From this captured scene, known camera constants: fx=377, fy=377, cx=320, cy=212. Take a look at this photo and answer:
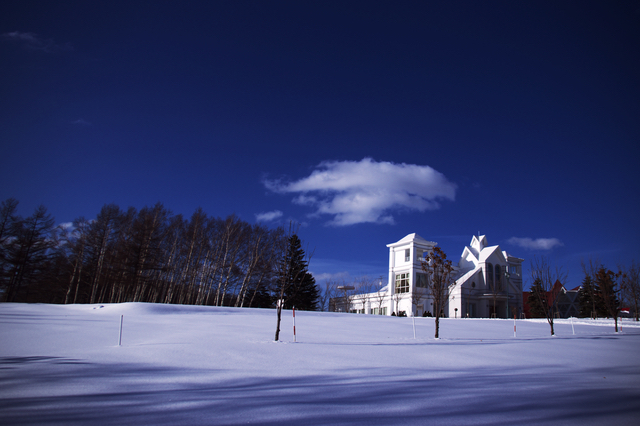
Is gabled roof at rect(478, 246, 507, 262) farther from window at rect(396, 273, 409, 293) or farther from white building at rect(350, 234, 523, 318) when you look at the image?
window at rect(396, 273, 409, 293)

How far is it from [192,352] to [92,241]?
32.8m

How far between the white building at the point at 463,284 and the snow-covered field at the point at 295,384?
37.0 m

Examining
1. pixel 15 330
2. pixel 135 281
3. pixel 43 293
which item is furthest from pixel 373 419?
pixel 43 293

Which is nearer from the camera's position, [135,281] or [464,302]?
[135,281]

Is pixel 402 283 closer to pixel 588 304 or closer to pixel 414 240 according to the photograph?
pixel 414 240

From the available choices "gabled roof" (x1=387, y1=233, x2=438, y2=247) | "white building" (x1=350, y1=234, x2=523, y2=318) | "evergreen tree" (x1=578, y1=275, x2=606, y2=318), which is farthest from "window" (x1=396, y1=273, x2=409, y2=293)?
"evergreen tree" (x1=578, y1=275, x2=606, y2=318)

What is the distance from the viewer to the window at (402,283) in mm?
50000

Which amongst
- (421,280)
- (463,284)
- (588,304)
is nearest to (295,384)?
(421,280)

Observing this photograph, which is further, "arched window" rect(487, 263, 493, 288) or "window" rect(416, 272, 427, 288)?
"arched window" rect(487, 263, 493, 288)

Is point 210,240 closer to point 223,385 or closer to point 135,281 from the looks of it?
point 135,281

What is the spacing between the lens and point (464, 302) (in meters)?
48.7

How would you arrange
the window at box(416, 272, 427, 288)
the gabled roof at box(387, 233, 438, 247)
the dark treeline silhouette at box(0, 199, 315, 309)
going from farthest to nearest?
the gabled roof at box(387, 233, 438, 247) → the window at box(416, 272, 427, 288) → the dark treeline silhouette at box(0, 199, 315, 309)

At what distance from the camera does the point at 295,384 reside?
694 cm

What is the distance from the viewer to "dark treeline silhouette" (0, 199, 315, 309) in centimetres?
3425
